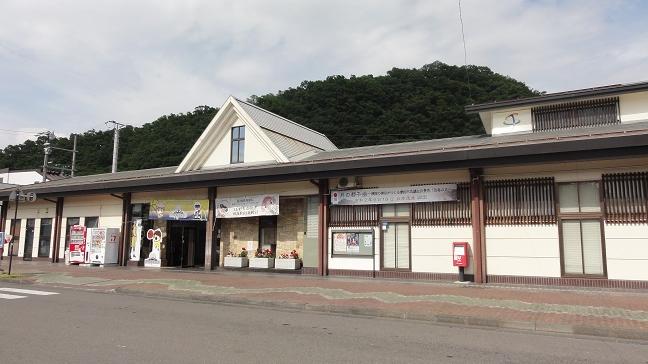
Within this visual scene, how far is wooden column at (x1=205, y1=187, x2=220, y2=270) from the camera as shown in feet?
66.9

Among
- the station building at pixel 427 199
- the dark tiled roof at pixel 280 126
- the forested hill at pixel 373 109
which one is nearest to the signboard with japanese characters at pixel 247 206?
the station building at pixel 427 199

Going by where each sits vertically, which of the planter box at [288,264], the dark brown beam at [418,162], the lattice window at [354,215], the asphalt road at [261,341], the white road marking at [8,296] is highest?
the dark brown beam at [418,162]

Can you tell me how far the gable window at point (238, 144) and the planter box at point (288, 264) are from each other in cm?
501

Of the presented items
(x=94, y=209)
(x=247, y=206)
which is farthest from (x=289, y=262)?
(x=94, y=209)

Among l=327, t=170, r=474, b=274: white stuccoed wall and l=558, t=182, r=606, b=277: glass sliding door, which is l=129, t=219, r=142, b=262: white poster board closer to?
l=327, t=170, r=474, b=274: white stuccoed wall

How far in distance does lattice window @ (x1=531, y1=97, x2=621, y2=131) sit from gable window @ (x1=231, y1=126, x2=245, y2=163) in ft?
39.4

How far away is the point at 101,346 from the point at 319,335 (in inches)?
130

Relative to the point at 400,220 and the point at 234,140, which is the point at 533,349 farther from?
the point at 234,140

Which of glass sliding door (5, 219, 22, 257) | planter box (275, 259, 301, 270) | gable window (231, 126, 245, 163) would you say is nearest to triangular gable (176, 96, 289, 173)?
gable window (231, 126, 245, 163)

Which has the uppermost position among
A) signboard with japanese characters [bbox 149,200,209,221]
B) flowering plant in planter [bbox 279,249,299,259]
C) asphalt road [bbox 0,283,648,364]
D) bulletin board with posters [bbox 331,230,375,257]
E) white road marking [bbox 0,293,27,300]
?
signboard with japanese characters [bbox 149,200,209,221]

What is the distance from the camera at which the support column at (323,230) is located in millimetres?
17750

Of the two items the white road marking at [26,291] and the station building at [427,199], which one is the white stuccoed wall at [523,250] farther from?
the white road marking at [26,291]

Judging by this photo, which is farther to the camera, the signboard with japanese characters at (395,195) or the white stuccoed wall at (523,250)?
the signboard with japanese characters at (395,195)

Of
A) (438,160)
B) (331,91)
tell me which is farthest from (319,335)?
(331,91)
